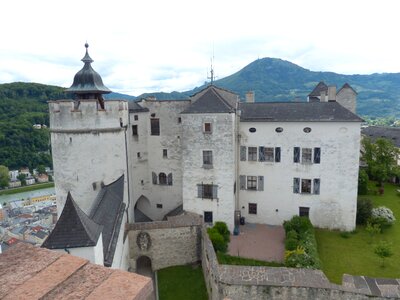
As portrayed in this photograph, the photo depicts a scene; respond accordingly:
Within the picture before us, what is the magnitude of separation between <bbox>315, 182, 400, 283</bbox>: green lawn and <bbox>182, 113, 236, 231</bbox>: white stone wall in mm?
7257

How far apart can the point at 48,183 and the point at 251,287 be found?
341 feet

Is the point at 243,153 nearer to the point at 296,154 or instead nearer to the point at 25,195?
the point at 296,154

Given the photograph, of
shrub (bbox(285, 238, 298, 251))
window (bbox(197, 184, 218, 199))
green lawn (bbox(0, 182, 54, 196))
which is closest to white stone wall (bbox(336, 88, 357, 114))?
window (bbox(197, 184, 218, 199))

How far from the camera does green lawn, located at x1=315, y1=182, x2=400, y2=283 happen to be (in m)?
19.1

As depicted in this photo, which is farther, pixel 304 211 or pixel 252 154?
pixel 252 154

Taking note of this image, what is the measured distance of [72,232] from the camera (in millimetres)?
12852

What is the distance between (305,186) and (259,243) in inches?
240

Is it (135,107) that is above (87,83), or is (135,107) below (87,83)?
below

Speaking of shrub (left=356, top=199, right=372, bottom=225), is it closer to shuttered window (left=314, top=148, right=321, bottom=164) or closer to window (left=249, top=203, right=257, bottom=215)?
shuttered window (left=314, top=148, right=321, bottom=164)

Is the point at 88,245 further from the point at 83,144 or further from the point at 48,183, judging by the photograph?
the point at 48,183

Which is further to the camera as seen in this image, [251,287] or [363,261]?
[363,261]

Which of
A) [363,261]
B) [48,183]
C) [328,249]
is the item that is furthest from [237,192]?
[48,183]

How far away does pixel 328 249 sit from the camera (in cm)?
2239

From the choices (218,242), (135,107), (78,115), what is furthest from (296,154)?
(78,115)
